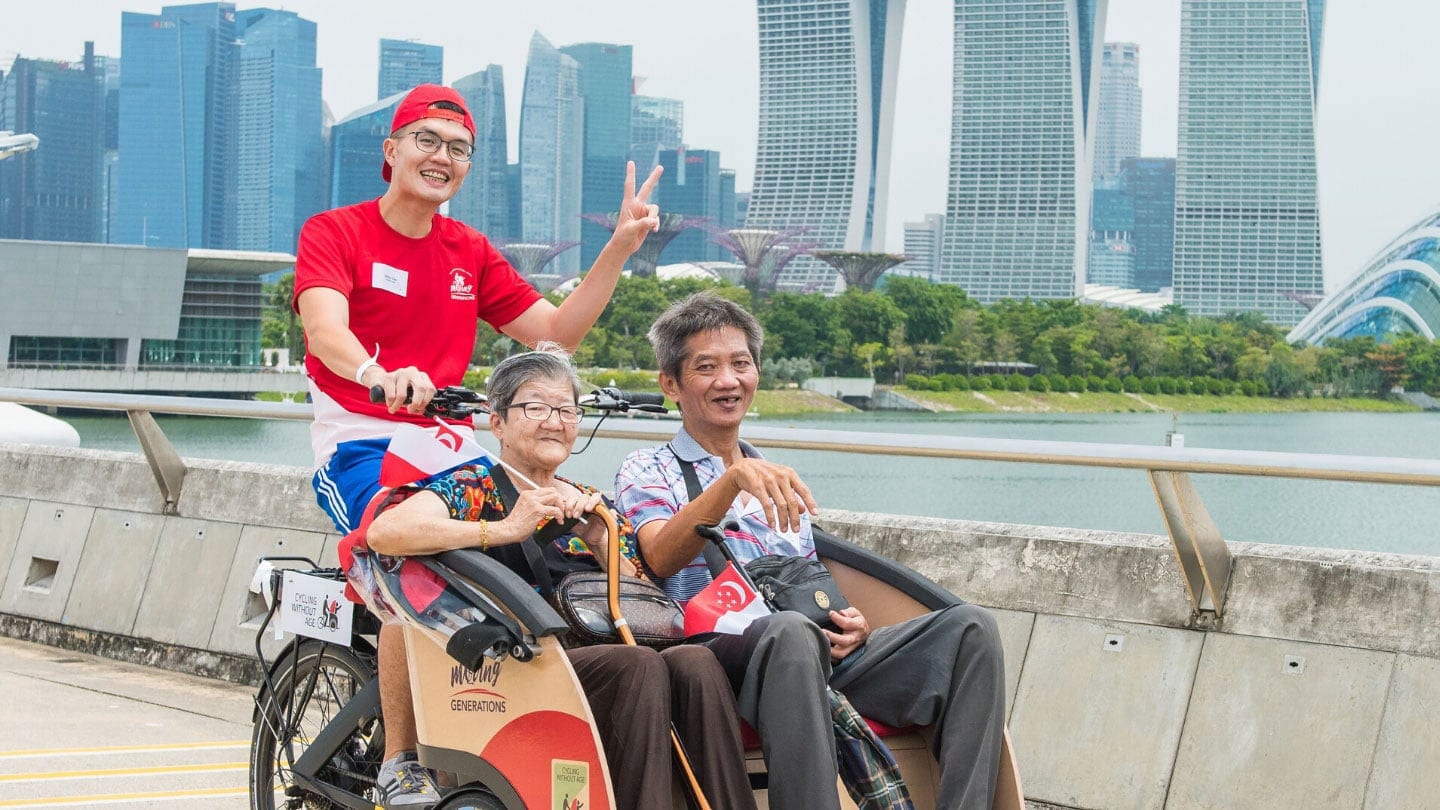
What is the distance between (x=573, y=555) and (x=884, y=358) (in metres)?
102

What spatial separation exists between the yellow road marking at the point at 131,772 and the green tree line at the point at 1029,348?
86.7 m

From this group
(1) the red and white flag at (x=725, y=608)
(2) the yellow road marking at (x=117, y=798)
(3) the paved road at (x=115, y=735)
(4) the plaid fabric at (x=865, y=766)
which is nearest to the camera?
(4) the plaid fabric at (x=865, y=766)

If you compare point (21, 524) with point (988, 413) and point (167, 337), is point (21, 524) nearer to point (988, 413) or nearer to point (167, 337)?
point (167, 337)

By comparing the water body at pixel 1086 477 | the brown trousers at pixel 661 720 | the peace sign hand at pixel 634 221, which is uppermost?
the peace sign hand at pixel 634 221

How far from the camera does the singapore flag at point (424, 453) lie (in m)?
3.53

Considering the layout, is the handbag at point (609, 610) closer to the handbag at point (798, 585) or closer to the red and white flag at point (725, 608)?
the red and white flag at point (725, 608)

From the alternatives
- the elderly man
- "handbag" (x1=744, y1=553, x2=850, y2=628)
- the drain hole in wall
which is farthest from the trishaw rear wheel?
the drain hole in wall

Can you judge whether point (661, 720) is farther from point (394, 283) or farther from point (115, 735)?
point (115, 735)

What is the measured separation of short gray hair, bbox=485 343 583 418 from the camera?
11.2 ft

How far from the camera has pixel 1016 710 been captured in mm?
4340

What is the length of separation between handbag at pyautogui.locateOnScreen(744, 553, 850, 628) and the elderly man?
0.04 m

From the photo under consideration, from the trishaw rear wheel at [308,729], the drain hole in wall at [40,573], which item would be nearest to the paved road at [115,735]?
the drain hole in wall at [40,573]

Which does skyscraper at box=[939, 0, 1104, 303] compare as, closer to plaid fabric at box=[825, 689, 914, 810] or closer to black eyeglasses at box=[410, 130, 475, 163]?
black eyeglasses at box=[410, 130, 475, 163]

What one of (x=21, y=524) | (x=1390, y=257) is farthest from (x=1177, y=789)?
(x=1390, y=257)
